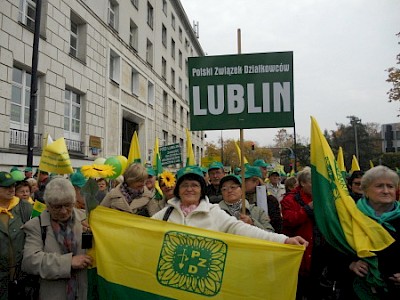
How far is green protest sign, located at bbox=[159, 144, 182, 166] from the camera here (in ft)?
36.0

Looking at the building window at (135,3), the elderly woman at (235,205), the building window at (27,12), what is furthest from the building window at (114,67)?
the elderly woman at (235,205)

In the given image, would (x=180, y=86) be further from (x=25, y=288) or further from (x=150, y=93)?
(x=25, y=288)

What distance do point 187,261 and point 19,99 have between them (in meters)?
10.3

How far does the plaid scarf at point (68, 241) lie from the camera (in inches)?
110

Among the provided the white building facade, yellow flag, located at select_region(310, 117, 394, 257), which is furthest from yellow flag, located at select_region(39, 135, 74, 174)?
the white building facade

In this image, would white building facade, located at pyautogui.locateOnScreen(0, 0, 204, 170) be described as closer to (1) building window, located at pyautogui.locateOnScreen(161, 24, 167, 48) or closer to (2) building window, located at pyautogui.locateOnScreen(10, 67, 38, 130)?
(2) building window, located at pyautogui.locateOnScreen(10, 67, 38, 130)

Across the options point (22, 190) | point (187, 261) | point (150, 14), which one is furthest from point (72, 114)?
point (150, 14)

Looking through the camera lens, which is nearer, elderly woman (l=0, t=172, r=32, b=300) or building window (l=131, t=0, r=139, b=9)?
elderly woman (l=0, t=172, r=32, b=300)

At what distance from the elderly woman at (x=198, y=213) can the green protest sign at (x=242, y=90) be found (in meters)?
0.92

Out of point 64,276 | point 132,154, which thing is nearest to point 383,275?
point 64,276

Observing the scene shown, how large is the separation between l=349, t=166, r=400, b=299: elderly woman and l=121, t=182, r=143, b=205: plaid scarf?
2.22m

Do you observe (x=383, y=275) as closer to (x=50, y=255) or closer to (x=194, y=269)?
(x=194, y=269)

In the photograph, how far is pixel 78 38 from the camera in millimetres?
14852

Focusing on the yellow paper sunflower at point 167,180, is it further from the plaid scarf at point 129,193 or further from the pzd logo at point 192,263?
the pzd logo at point 192,263
